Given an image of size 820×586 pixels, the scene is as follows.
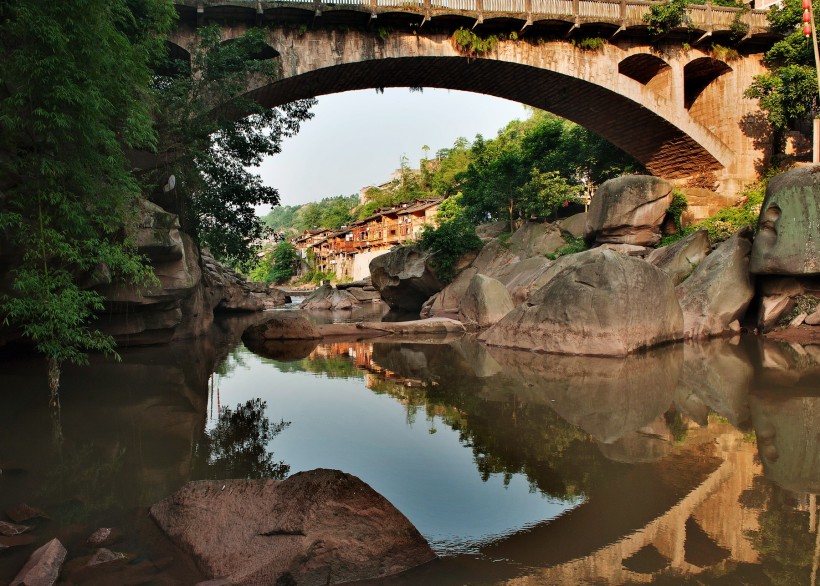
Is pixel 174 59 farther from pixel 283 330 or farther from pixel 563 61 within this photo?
pixel 563 61

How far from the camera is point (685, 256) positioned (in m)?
16.7

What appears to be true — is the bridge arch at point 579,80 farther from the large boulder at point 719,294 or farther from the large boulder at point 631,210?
the large boulder at point 719,294

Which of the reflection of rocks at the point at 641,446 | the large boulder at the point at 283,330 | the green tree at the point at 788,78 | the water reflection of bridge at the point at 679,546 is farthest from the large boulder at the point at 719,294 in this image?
the green tree at the point at 788,78

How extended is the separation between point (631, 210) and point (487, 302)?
742 centimetres

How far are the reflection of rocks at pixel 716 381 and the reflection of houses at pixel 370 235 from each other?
3437 centimetres

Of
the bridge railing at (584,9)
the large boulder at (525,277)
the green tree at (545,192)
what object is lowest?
the large boulder at (525,277)

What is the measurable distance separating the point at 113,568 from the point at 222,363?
9.40 metres

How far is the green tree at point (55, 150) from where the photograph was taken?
603 cm

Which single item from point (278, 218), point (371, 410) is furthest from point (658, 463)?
point (278, 218)

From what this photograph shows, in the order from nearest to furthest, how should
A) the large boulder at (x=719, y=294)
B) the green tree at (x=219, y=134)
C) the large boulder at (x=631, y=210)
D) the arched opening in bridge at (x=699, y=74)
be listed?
the large boulder at (x=719, y=294)
the green tree at (x=219, y=134)
the large boulder at (x=631, y=210)
the arched opening in bridge at (x=699, y=74)

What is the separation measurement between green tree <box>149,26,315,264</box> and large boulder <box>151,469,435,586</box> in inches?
492

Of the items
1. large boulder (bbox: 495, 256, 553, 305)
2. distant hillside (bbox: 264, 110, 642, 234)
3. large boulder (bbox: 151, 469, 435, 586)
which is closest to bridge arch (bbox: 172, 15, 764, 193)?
distant hillside (bbox: 264, 110, 642, 234)

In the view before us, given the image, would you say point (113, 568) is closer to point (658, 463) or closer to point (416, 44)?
point (658, 463)

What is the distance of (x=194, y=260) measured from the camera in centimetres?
1552
